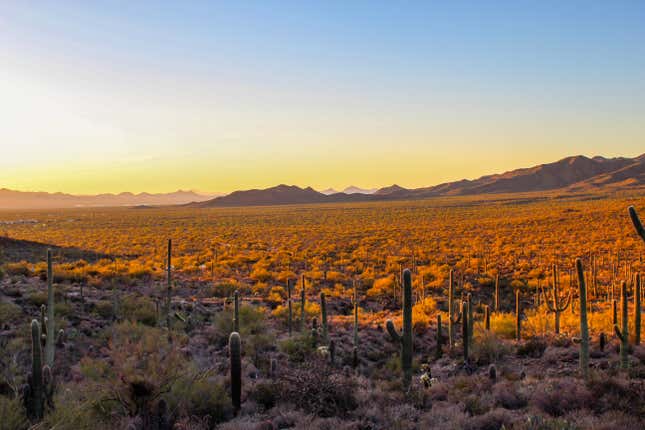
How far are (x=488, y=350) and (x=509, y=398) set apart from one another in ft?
11.8

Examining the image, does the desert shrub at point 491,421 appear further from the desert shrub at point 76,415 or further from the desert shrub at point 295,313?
the desert shrub at point 295,313

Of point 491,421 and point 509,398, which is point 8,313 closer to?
point 491,421

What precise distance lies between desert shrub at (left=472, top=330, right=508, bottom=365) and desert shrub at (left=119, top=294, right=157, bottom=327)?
10119 millimetres

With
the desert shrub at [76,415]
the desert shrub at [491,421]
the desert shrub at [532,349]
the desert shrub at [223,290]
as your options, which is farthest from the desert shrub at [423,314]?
the desert shrub at [76,415]

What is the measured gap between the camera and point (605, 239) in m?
33.2

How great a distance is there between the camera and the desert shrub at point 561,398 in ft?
22.1

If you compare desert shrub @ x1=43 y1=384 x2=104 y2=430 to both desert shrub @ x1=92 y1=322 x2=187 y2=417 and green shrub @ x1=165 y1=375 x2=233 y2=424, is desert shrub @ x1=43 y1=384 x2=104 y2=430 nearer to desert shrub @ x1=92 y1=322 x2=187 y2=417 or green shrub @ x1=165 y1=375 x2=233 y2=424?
desert shrub @ x1=92 y1=322 x2=187 y2=417

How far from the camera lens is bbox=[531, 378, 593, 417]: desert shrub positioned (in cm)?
672

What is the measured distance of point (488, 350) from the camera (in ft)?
35.2

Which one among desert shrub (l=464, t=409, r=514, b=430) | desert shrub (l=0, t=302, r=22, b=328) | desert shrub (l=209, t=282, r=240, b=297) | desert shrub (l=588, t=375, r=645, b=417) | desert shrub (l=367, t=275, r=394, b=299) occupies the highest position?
desert shrub (l=0, t=302, r=22, b=328)

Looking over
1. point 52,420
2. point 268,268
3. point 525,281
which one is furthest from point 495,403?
point 268,268

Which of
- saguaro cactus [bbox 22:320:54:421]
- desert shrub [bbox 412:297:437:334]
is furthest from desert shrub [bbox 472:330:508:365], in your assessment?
saguaro cactus [bbox 22:320:54:421]

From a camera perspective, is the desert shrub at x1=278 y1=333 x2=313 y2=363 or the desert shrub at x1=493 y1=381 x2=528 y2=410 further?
the desert shrub at x1=278 y1=333 x2=313 y2=363

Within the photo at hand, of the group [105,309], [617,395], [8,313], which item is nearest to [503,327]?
[617,395]
